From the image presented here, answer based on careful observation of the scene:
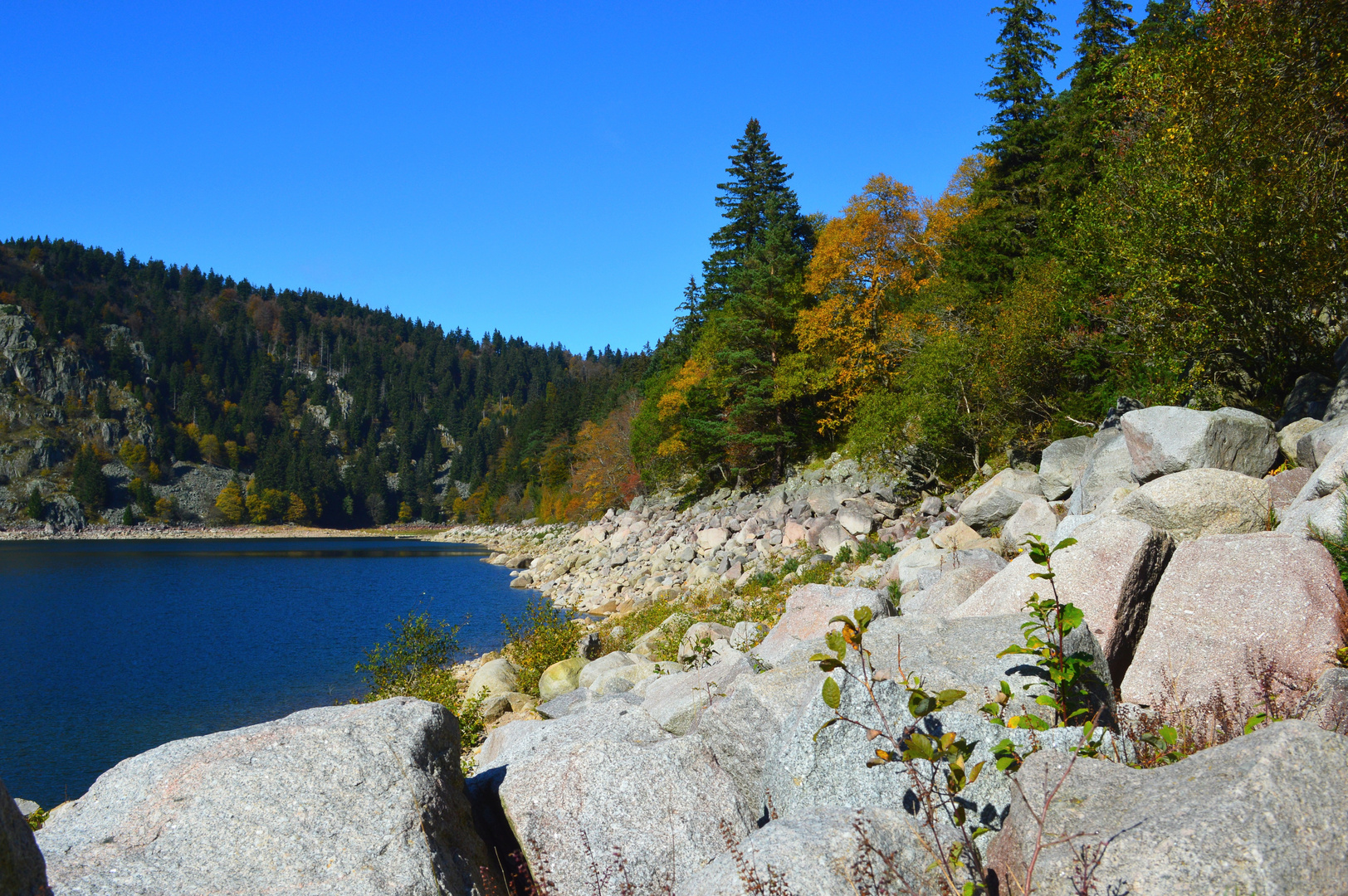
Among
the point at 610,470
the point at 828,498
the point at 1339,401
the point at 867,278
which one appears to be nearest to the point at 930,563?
the point at 1339,401

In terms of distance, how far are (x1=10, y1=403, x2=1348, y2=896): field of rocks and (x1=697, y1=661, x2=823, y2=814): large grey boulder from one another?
0.02 m

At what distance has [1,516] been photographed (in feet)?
424

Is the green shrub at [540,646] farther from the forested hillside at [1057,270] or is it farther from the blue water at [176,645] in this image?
the forested hillside at [1057,270]

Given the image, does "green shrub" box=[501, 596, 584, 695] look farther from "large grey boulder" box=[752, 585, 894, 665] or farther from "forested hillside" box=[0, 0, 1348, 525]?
"forested hillside" box=[0, 0, 1348, 525]

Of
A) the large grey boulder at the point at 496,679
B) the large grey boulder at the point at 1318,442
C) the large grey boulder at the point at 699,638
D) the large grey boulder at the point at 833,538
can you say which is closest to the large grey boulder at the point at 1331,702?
the large grey boulder at the point at 1318,442

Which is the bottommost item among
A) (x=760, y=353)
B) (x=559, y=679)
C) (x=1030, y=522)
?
(x=559, y=679)

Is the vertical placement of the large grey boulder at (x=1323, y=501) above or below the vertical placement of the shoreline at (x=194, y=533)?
below

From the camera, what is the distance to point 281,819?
4.21 meters

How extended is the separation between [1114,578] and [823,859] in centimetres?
442

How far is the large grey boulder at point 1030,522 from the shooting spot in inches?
516

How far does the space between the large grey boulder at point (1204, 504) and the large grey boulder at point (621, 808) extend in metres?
6.05

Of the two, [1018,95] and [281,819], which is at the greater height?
[1018,95]

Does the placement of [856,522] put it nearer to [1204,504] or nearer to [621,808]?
[1204,504]

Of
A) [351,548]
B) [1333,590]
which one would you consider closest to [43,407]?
[351,548]
